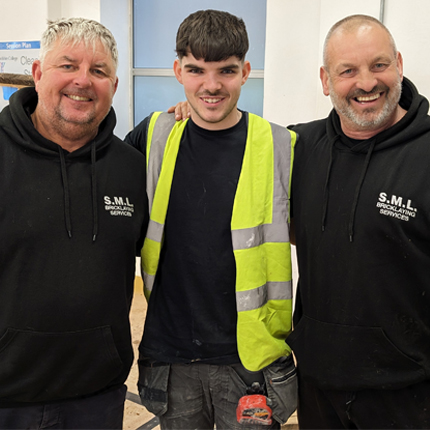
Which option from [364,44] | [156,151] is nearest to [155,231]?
[156,151]

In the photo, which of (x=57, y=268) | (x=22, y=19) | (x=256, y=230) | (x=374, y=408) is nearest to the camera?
(x=57, y=268)

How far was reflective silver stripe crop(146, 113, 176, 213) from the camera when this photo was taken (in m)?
1.79

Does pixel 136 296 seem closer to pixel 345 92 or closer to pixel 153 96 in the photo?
pixel 153 96

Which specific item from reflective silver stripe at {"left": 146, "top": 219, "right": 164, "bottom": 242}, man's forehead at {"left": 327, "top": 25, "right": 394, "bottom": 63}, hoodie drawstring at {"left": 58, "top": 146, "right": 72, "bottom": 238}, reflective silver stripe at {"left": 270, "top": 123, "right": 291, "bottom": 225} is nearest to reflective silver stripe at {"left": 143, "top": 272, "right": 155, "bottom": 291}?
reflective silver stripe at {"left": 146, "top": 219, "right": 164, "bottom": 242}

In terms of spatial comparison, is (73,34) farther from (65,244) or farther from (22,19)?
(22,19)

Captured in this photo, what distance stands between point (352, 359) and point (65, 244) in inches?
38.2

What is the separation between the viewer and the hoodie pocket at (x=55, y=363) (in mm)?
1467

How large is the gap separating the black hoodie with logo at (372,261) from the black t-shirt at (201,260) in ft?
0.92

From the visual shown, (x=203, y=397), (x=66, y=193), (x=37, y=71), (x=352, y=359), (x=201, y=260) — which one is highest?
(x=37, y=71)

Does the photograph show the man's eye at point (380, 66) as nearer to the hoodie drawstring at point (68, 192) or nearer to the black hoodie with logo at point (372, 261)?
the black hoodie with logo at point (372, 261)

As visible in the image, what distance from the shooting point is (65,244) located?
152cm

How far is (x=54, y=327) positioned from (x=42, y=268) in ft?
0.60

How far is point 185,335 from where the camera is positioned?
175 cm

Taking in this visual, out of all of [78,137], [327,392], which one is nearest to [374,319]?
[327,392]
